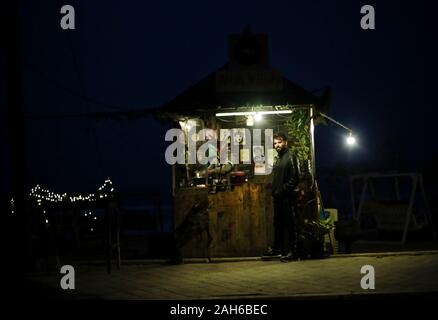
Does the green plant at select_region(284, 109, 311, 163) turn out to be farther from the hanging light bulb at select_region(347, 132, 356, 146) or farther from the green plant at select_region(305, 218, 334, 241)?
the hanging light bulb at select_region(347, 132, 356, 146)

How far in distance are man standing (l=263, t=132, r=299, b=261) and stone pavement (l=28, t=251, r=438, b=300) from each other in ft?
1.36

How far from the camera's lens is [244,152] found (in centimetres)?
1410

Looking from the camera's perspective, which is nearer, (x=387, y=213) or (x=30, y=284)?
(x=30, y=284)

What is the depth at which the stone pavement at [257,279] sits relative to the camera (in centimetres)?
703

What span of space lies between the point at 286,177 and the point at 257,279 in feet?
8.04

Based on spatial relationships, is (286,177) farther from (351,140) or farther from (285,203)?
(351,140)

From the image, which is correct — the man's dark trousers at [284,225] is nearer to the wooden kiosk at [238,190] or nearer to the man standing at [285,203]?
the man standing at [285,203]

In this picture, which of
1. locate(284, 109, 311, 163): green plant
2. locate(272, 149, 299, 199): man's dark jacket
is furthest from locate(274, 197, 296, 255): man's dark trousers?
locate(284, 109, 311, 163): green plant

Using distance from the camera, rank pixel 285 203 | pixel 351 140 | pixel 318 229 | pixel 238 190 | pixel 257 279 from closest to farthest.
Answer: pixel 257 279, pixel 285 203, pixel 318 229, pixel 238 190, pixel 351 140

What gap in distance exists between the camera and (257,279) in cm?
819

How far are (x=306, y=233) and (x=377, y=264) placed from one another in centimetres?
155

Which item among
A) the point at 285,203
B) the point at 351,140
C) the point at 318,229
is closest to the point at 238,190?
the point at 285,203
